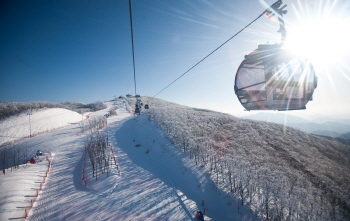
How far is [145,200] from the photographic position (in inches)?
299

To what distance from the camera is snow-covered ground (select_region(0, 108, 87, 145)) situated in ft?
67.7

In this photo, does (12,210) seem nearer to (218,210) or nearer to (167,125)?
(218,210)

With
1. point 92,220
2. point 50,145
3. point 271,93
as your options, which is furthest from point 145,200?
point 50,145

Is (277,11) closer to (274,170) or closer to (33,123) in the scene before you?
(274,170)

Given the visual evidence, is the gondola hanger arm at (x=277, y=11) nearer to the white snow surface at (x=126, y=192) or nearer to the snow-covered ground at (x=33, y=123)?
the white snow surface at (x=126, y=192)

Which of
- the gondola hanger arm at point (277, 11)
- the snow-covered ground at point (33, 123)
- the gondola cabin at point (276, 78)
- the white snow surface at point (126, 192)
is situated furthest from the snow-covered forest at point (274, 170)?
the snow-covered ground at point (33, 123)

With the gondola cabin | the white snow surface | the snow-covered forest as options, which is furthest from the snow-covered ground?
the gondola cabin

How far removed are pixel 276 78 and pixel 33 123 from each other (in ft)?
122

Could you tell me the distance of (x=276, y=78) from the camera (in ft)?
13.4

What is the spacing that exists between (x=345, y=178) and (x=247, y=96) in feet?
48.4

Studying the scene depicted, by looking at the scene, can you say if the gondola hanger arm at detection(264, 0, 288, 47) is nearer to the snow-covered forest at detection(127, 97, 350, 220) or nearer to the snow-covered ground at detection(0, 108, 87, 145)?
the snow-covered forest at detection(127, 97, 350, 220)

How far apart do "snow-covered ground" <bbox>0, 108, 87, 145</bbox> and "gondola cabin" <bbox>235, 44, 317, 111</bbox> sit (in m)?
32.7

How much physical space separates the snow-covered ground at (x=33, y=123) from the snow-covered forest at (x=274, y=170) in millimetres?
23735

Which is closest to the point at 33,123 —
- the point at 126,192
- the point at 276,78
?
the point at 126,192
